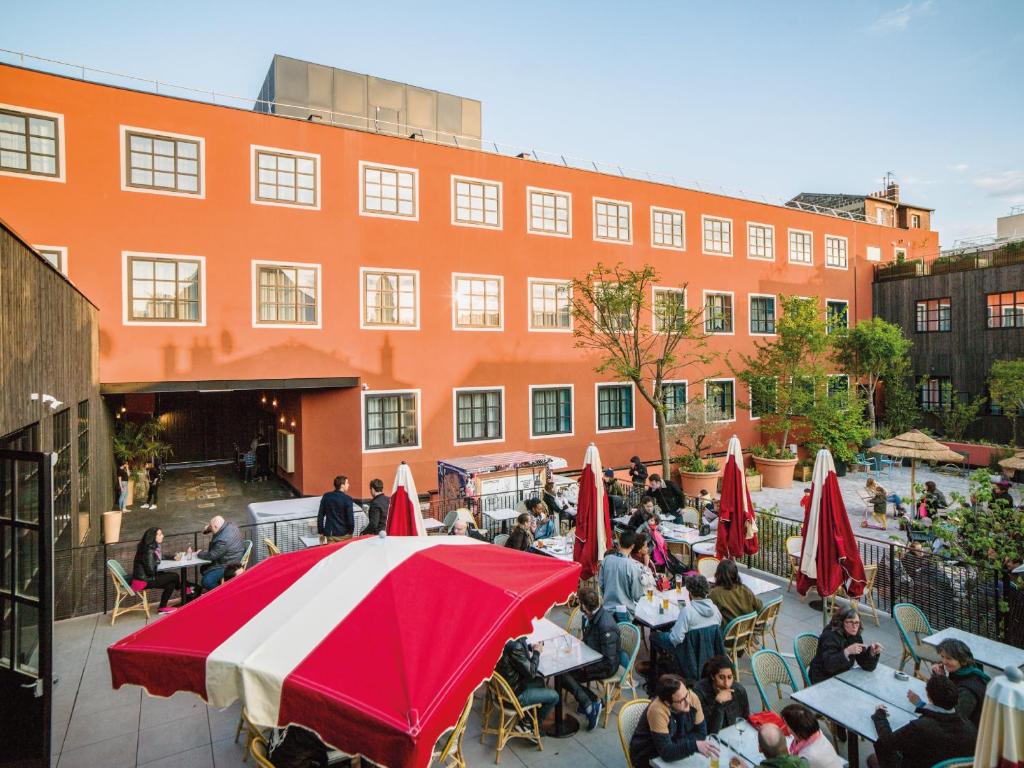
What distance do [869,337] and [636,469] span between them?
45.9 ft

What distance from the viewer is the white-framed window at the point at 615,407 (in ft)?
72.3

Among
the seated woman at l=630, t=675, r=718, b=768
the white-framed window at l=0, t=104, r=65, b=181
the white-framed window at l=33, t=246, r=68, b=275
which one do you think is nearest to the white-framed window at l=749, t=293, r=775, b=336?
the seated woman at l=630, t=675, r=718, b=768

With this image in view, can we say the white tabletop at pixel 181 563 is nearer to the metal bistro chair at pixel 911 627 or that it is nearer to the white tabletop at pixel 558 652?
the white tabletop at pixel 558 652

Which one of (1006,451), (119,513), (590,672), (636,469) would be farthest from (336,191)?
(1006,451)

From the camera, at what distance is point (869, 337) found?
25047 millimetres

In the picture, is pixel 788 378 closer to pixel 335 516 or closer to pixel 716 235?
pixel 716 235

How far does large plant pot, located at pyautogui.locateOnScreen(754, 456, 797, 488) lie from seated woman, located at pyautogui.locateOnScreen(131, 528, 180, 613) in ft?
63.0

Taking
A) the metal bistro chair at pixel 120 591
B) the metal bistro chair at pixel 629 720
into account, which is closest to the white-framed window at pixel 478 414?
the metal bistro chair at pixel 120 591

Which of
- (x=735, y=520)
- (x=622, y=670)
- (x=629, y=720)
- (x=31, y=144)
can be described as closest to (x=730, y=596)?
(x=622, y=670)

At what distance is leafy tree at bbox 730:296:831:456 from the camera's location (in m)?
21.9

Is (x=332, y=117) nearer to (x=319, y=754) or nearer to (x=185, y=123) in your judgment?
(x=185, y=123)

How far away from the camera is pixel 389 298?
59.3 feet

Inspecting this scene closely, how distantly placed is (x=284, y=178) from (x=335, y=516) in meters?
10.4

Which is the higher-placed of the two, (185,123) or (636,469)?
(185,123)
